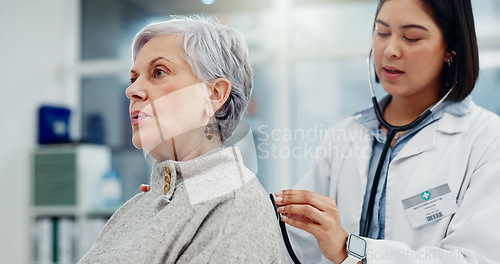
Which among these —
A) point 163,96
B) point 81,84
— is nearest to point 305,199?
point 163,96

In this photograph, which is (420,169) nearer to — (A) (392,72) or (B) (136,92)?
(A) (392,72)

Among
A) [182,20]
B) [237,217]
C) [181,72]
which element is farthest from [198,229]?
[182,20]

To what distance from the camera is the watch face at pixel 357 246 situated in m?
0.97

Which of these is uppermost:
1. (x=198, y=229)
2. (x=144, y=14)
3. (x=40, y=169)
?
(x=144, y=14)

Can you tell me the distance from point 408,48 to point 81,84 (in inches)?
117

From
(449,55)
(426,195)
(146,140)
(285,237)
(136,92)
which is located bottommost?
(285,237)

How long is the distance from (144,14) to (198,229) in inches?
109

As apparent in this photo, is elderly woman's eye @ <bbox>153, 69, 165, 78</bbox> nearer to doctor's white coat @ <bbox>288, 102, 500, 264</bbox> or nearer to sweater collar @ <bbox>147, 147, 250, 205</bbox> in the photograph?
sweater collar @ <bbox>147, 147, 250, 205</bbox>

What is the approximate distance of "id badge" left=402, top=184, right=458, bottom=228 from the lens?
1038mm

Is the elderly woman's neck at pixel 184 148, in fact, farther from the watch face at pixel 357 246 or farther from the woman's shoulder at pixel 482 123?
the woman's shoulder at pixel 482 123

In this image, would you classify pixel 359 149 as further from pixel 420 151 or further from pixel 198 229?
pixel 198 229

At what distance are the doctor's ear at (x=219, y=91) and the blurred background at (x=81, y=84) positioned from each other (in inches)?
57.7

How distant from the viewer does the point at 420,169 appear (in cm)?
110

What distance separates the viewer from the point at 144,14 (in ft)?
11.1
